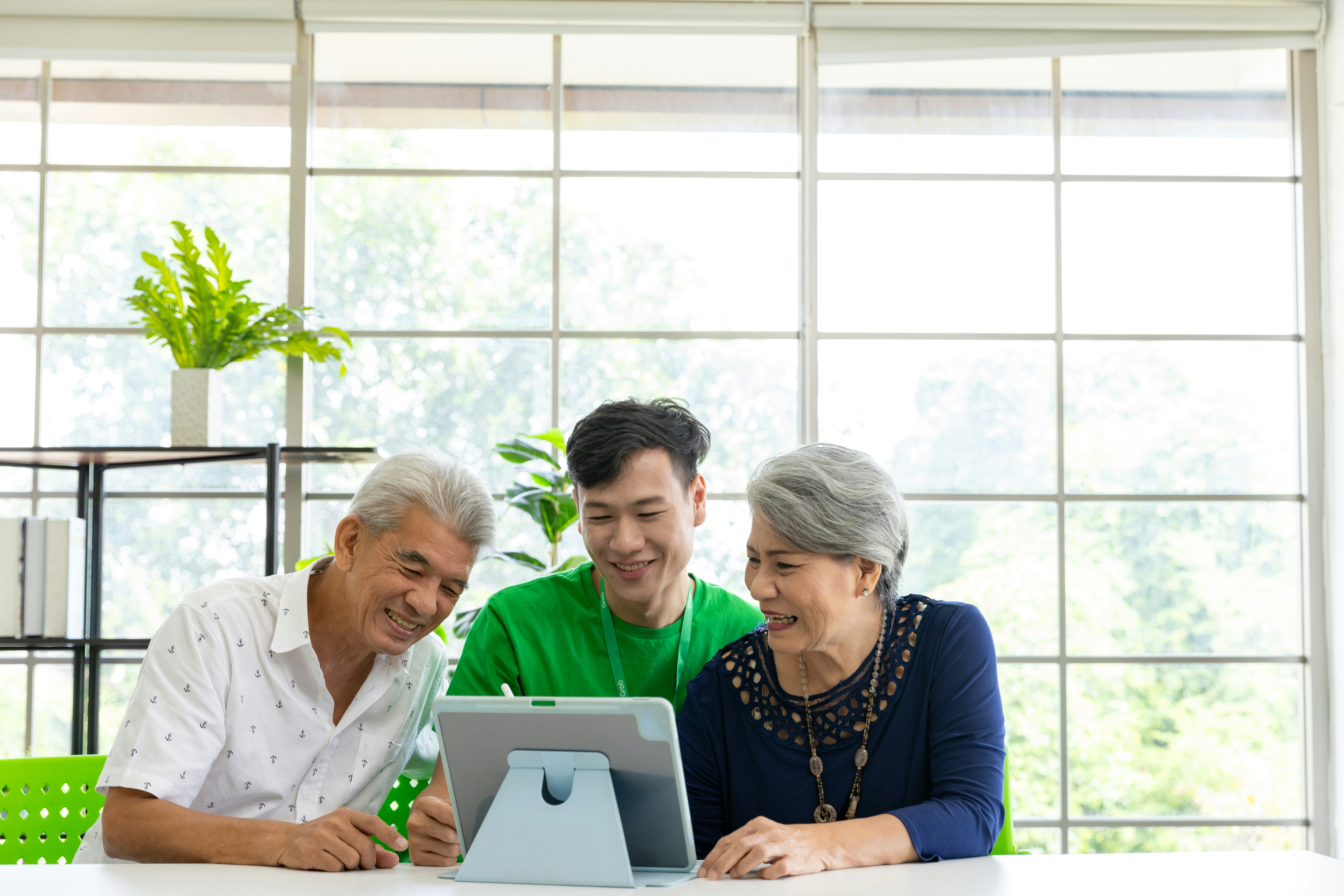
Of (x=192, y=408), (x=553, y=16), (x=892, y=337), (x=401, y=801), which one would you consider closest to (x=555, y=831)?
(x=401, y=801)

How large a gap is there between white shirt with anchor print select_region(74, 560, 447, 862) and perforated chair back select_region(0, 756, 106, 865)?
18cm

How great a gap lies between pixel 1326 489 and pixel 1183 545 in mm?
461

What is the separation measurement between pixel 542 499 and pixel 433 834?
4.89 ft

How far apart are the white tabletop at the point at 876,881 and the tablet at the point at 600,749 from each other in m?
0.08

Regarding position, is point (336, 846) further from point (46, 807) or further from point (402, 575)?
point (46, 807)

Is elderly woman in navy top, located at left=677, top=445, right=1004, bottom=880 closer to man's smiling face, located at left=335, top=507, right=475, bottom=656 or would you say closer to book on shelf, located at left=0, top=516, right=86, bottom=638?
man's smiling face, located at left=335, top=507, right=475, bottom=656

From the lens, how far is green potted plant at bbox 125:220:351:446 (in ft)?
9.68

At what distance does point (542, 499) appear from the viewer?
298 cm

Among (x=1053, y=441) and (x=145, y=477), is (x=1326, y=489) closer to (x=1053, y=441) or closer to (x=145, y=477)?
(x=1053, y=441)

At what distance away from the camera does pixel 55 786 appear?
1.89 m

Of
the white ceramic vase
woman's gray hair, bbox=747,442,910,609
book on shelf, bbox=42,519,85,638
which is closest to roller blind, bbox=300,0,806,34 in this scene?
the white ceramic vase

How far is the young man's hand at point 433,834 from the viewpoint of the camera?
1.54 meters

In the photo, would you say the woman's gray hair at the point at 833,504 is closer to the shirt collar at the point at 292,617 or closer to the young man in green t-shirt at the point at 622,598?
the young man in green t-shirt at the point at 622,598

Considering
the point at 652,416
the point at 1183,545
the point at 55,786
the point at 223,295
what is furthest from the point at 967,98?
the point at 55,786
